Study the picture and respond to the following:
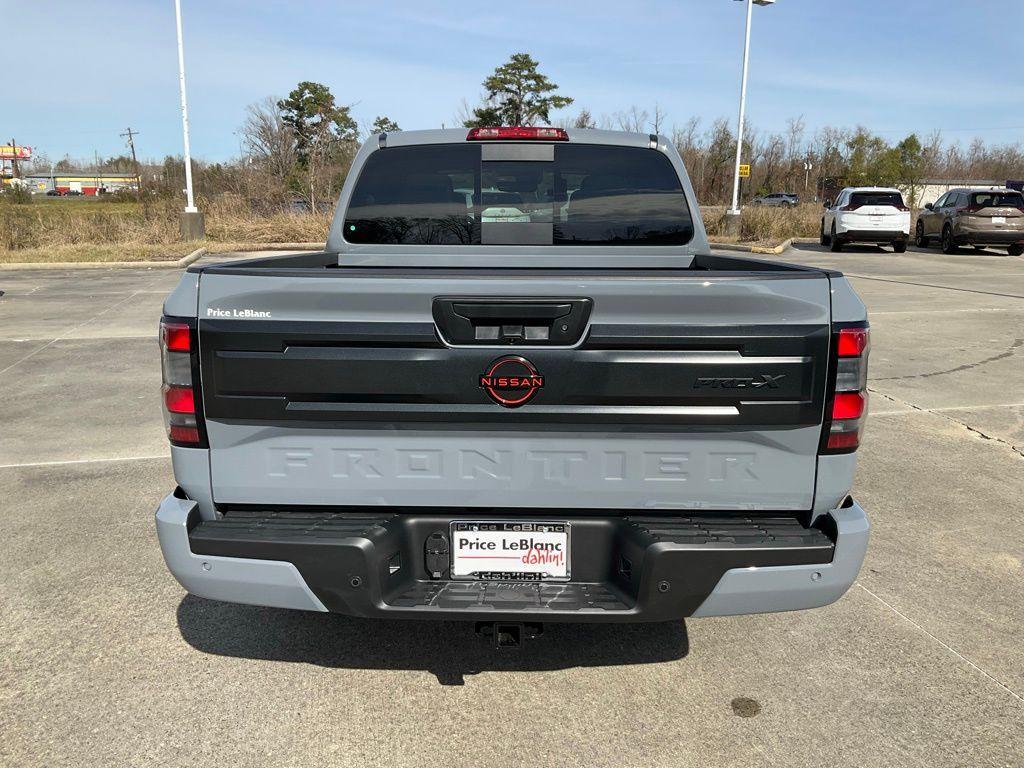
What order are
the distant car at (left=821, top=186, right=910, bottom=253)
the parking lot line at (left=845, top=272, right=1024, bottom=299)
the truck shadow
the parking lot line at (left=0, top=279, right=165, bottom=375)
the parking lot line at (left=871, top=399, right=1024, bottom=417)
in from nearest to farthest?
the truck shadow
the parking lot line at (left=871, top=399, right=1024, bottom=417)
the parking lot line at (left=0, top=279, right=165, bottom=375)
the parking lot line at (left=845, top=272, right=1024, bottom=299)
the distant car at (left=821, top=186, right=910, bottom=253)

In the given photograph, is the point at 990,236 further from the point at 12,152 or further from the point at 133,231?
the point at 12,152

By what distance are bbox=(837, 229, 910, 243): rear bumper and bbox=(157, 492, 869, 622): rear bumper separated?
23.3 m

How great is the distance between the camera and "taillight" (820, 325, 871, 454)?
8.08ft

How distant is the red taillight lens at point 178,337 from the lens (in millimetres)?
2484

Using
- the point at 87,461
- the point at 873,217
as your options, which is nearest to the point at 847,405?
the point at 87,461

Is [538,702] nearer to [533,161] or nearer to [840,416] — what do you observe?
[840,416]

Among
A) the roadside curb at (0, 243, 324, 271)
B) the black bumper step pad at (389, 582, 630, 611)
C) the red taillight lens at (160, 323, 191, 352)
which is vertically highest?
the red taillight lens at (160, 323, 191, 352)

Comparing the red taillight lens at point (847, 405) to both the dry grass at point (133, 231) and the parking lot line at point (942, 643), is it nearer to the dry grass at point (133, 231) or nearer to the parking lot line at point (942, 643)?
the parking lot line at point (942, 643)

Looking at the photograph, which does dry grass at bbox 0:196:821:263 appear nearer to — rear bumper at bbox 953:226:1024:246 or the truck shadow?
rear bumper at bbox 953:226:1024:246

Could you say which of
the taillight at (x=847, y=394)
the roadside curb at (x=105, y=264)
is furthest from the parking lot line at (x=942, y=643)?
the roadside curb at (x=105, y=264)

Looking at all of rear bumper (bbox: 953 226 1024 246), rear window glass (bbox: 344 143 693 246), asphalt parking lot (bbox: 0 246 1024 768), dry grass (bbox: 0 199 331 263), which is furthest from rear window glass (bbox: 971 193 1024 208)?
rear window glass (bbox: 344 143 693 246)

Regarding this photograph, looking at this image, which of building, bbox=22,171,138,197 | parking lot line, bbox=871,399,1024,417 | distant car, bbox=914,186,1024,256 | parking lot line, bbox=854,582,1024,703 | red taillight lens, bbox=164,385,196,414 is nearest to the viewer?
red taillight lens, bbox=164,385,196,414

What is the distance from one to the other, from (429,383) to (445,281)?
31 centimetres

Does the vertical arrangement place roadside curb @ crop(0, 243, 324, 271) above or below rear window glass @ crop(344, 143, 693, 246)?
below
